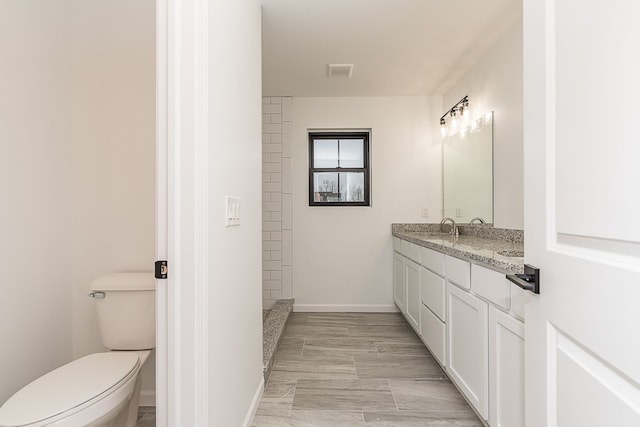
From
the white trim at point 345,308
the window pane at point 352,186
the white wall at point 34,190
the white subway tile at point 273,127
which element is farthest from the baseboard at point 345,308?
the white wall at point 34,190

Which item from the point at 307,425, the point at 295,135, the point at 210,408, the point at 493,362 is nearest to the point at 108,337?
the point at 210,408

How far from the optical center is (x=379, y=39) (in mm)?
2621

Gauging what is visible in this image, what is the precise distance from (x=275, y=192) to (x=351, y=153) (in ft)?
3.14

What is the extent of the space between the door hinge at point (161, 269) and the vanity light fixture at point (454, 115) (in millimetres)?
2926

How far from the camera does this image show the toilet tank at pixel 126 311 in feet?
5.89

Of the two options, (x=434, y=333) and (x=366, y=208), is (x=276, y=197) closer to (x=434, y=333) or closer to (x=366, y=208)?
(x=366, y=208)

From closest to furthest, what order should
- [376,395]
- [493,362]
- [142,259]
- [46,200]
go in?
[493,362] < [46,200] < [142,259] < [376,395]

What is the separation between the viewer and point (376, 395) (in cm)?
215

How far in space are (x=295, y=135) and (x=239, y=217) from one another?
2.52 m

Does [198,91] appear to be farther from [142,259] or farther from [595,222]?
[142,259]

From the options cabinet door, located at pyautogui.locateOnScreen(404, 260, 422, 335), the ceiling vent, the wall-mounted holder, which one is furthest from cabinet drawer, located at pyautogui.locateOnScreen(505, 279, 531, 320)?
the ceiling vent

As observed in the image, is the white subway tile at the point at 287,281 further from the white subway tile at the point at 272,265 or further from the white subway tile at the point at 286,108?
the white subway tile at the point at 286,108

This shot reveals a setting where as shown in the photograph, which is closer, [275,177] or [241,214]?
[241,214]

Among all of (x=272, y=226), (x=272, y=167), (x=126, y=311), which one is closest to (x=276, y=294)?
(x=272, y=226)
